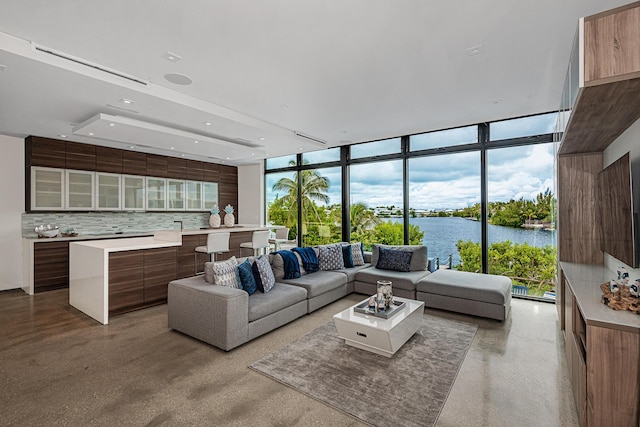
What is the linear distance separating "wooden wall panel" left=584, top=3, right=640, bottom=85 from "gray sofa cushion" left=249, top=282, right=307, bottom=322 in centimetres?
325

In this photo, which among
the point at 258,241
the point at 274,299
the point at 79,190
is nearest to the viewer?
the point at 274,299

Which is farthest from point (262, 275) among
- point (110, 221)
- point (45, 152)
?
point (45, 152)

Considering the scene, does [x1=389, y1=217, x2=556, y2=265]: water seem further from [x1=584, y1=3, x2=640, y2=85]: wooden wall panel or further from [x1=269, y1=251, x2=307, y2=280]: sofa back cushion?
[x1=584, y1=3, x2=640, y2=85]: wooden wall panel

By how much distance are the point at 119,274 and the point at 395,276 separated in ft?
12.5

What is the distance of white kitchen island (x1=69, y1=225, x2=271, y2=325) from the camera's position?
12.8 ft

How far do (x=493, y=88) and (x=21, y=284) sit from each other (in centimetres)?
829

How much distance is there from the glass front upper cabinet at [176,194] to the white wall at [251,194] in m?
1.66

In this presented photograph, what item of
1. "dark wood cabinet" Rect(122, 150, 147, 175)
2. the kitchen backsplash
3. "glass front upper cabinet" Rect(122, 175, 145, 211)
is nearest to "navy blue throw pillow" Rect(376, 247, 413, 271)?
the kitchen backsplash

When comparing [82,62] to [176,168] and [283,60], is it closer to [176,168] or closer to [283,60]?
[283,60]

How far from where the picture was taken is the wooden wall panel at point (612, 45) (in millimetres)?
1636

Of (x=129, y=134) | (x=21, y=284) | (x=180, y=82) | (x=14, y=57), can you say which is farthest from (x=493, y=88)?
(x=21, y=284)

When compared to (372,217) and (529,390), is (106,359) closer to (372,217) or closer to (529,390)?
(529,390)

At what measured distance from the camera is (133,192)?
22.1 feet

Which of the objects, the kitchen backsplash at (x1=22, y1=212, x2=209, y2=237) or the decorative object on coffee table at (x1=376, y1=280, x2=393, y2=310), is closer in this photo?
the decorative object on coffee table at (x1=376, y1=280, x2=393, y2=310)
